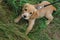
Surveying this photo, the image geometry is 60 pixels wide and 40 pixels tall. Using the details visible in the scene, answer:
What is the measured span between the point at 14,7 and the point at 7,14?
214 mm

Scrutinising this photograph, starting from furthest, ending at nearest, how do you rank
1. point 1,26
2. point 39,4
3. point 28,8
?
point 39,4 < point 28,8 < point 1,26

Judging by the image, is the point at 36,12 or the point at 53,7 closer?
the point at 36,12

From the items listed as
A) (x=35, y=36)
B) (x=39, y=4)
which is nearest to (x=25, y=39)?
(x=35, y=36)

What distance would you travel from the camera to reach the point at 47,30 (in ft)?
16.1

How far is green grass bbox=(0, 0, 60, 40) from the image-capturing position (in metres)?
4.26

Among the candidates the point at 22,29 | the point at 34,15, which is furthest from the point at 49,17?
the point at 22,29

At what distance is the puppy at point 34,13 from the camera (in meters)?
4.69

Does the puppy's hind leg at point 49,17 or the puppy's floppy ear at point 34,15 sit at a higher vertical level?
the puppy's floppy ear at point 34,15

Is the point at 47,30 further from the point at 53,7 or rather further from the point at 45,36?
the point at 53,7

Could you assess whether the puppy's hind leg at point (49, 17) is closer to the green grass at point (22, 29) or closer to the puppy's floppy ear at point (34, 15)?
the green grass at point (22, 29)

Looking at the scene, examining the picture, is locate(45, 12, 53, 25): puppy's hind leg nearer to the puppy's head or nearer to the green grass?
the green grass

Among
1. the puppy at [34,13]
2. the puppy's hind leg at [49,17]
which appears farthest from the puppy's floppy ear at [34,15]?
the puppy's hind leg at [49,17]

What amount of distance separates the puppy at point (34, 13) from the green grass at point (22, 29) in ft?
0.30

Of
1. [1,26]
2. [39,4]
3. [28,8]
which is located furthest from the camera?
[39,4]
